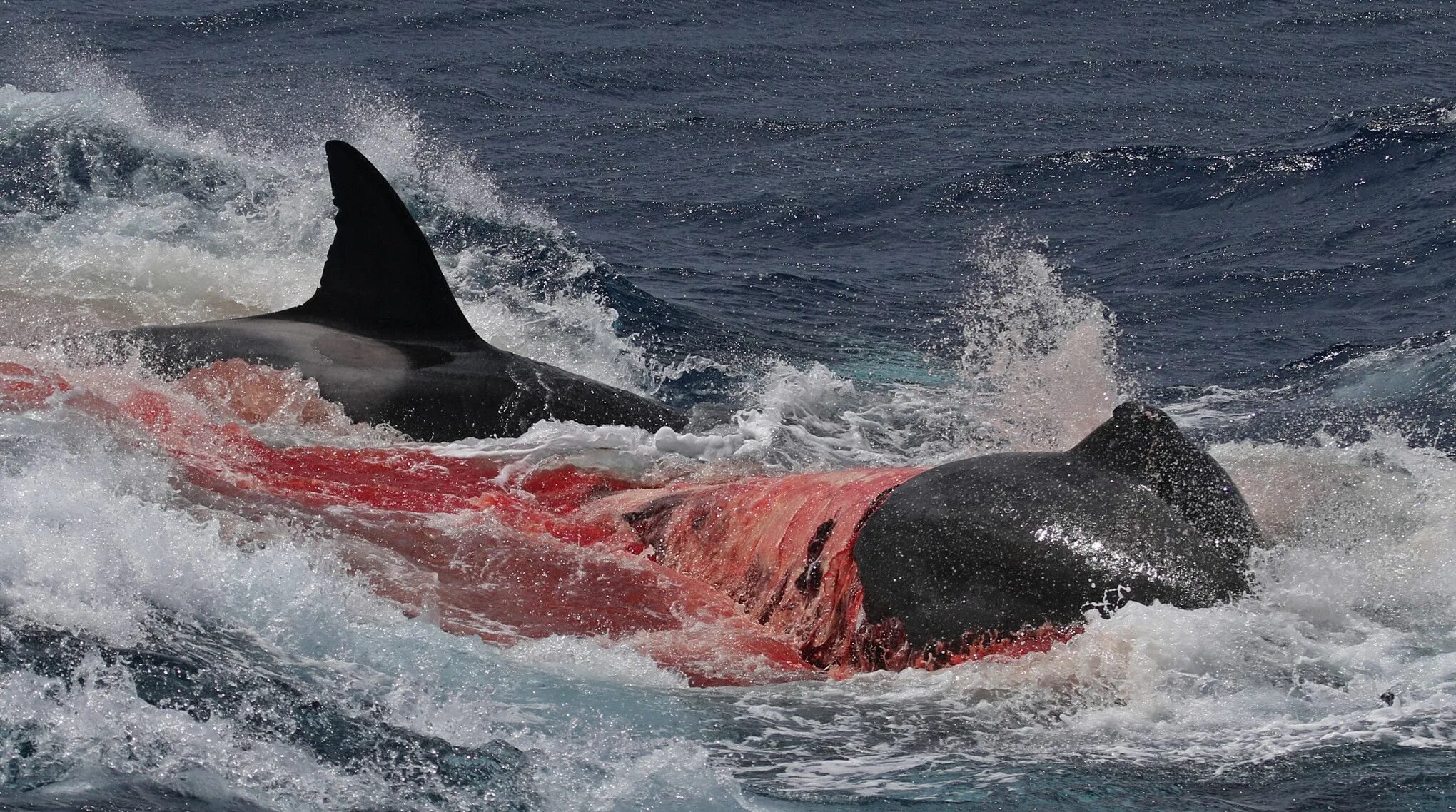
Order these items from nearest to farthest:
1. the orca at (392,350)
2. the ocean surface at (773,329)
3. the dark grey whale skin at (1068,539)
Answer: the ocean surface at (773,329) < the dark grey whale skin at (1068,539) < the orca at (392,350)

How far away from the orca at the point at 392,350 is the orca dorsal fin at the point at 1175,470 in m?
3.80

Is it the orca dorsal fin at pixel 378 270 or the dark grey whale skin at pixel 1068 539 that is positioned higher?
the orca dorsal fin at pixel 378 270

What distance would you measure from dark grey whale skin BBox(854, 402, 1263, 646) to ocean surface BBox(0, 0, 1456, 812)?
198 millimetres

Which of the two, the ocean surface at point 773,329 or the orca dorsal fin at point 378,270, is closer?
the ocean surface at point 773,329

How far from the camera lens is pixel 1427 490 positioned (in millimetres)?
7336

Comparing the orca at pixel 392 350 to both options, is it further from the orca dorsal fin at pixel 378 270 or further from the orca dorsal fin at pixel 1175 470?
the orca dorsal fin at pixel 1175 470

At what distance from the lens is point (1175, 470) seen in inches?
238

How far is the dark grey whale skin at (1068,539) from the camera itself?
577 cm

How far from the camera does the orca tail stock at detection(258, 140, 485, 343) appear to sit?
928 cm

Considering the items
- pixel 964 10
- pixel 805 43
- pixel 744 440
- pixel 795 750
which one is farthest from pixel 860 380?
pixel 964 10

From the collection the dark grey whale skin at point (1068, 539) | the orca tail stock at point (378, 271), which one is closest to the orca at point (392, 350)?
the orca tail stock at point (378, 271)

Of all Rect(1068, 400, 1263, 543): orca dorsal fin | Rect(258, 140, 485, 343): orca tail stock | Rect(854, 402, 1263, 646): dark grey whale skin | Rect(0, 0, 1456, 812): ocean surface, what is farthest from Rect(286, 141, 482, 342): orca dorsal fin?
Rect(1068, 400, 1263, 543): orca dorsal fin

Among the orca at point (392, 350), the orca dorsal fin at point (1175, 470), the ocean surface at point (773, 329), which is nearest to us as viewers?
the ocean surface at point (773, 329)

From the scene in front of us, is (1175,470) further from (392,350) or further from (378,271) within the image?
(378,271)
